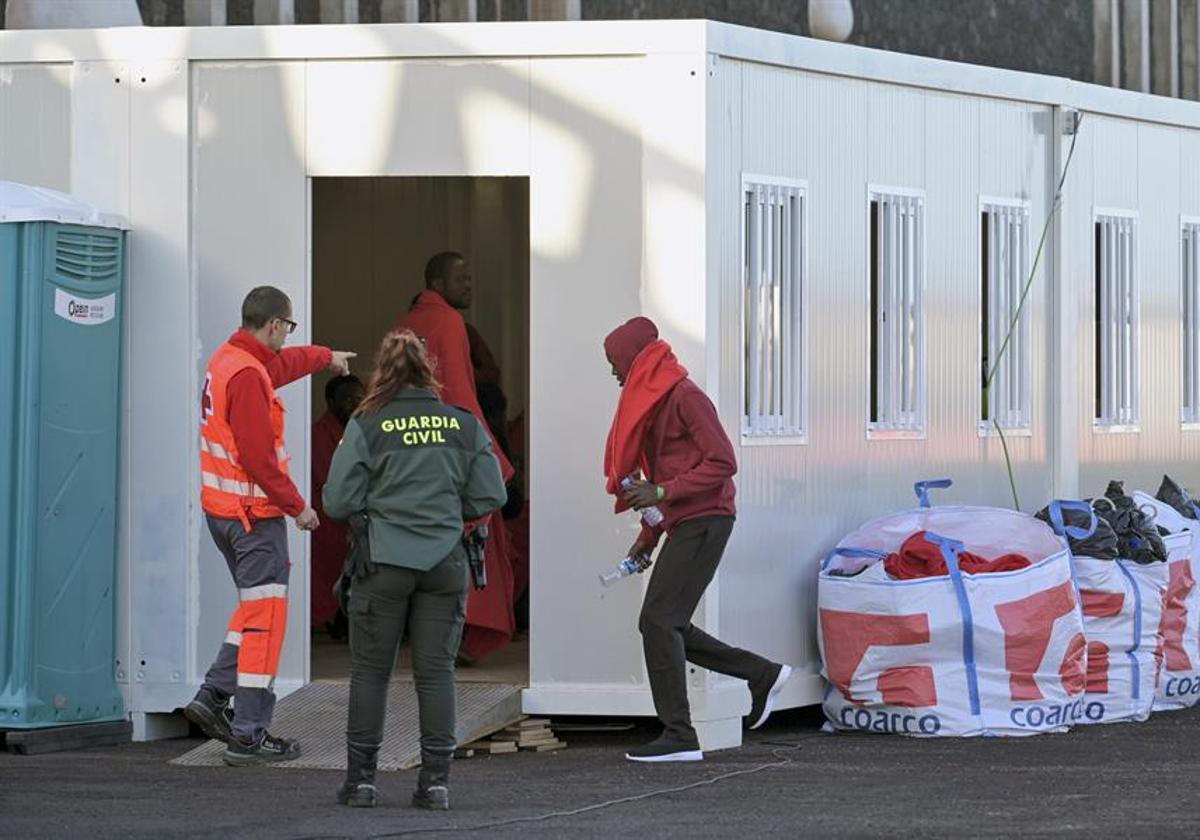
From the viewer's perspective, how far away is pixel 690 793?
960 cm

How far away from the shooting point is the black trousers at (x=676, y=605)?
10.4 m

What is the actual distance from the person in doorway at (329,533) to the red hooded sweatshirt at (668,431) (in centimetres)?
355

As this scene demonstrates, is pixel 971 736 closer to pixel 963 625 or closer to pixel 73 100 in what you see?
pixel 963 625

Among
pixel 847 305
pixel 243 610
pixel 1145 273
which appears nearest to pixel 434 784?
pixel 243 610

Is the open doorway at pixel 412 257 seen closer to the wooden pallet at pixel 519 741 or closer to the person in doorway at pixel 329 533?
the person in doorway at pixel 329 533

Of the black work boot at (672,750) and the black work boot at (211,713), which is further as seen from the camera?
the black work boot at (672,750)

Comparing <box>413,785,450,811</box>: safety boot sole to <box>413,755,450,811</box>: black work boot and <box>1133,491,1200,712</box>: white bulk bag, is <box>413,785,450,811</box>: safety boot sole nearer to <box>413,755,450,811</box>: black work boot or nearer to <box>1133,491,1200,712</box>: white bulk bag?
<box>413,755,450,811</box>: black work boot

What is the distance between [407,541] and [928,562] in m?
3.18

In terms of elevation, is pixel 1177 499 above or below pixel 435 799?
above

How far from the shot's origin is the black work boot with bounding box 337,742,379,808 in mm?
9040

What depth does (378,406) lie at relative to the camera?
901 centimetres

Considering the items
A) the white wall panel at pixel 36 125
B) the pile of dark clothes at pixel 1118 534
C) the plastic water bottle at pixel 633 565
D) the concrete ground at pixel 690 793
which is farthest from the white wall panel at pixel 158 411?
the pile of dark clothes at pixel 1118 534

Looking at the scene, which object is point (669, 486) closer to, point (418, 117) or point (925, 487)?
point (418, 117)

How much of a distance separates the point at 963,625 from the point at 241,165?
3.68 meters
